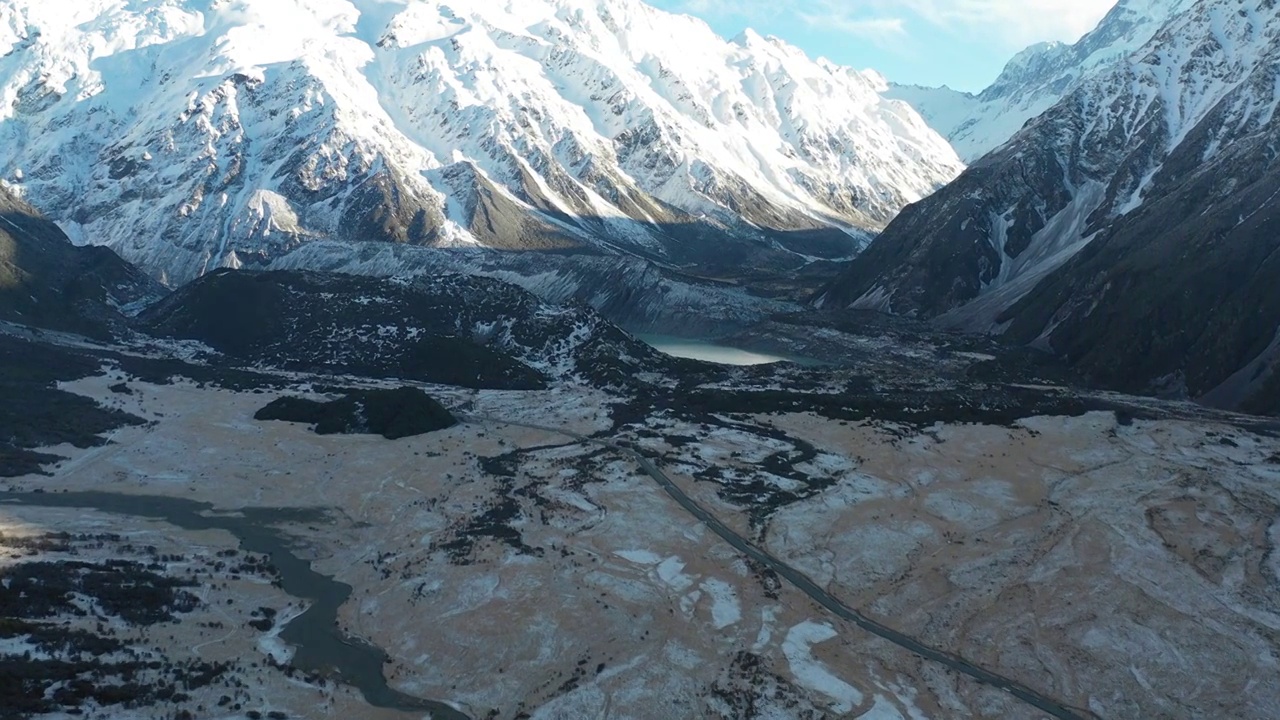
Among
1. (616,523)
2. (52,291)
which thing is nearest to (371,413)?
(616,523)

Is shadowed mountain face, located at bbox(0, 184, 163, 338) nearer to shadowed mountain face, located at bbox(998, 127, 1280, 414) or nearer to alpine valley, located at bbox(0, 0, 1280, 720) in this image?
alpine valley, located at bbox(0, 0, 1280, 720)

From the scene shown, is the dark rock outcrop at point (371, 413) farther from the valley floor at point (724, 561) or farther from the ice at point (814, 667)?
the ice at point (814, 667)

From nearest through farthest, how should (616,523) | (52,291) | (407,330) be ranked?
(616,523) → (407,330) → (52,291)

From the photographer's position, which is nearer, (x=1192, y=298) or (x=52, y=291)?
(x=1192, y=298)

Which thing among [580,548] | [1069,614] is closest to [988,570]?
[1069,614]

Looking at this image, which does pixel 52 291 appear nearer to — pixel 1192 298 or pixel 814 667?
pixel 814 667

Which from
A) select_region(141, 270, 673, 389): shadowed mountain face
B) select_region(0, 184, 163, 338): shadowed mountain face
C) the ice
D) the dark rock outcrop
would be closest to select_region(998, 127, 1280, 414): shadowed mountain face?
select_region(141, 270, 673, 389): shadowed mountain face

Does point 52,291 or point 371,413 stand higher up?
point 371,413

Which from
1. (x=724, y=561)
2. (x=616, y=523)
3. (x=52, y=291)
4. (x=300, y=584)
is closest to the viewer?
(x=300, y=584)

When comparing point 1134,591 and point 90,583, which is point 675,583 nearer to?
point 1134,591
